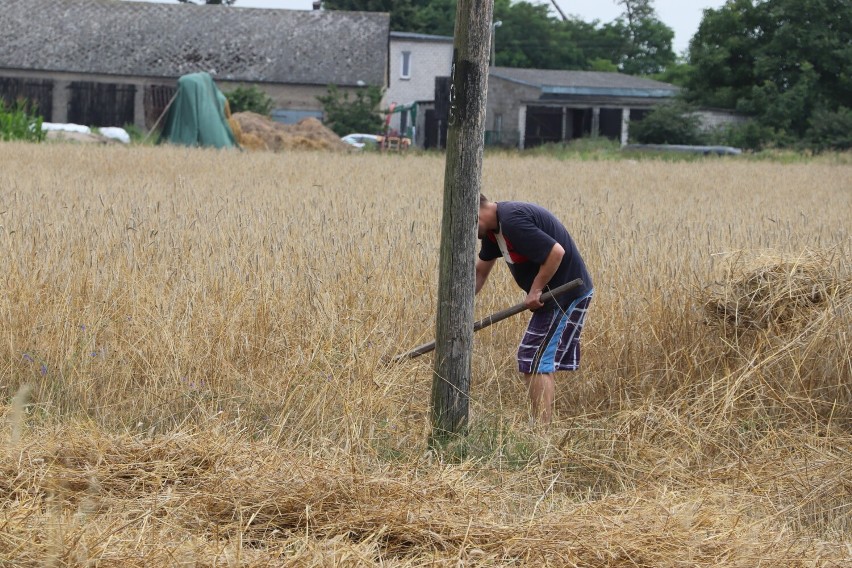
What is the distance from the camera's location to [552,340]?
5.20 meters

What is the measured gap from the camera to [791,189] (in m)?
16.4

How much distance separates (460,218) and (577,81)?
145ft

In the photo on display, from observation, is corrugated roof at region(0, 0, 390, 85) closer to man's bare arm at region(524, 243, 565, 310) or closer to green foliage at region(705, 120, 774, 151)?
green foliage at region(705, 120, 774, 151)

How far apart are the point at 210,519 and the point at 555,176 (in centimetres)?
1527

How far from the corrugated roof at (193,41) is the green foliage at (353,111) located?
123 cm

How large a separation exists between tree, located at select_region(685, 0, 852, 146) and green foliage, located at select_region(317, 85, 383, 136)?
1343 centimetres

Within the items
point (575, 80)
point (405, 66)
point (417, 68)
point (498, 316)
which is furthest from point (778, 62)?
point (498, 316)

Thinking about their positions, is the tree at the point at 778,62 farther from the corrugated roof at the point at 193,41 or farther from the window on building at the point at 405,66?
the corrugated roof at the point at 193,41

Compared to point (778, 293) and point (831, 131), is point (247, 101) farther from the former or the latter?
point (778, 293)

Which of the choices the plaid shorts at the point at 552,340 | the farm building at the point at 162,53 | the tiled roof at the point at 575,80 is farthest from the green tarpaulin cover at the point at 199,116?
the tiled roof at the point at 575,80

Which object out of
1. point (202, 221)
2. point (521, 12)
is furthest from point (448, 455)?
point (521, 12)

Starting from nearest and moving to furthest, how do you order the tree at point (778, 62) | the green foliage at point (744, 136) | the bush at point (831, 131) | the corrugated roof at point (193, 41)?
the bush at point (831, 131)
the green foliage at point (744, 136)
the tree at point (778, 62)
the corrugated roof at point (193, 41)

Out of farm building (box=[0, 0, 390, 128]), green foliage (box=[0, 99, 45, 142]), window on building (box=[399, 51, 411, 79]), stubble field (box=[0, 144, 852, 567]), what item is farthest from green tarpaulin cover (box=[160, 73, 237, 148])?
window on building (box=[399, 51, 411, 79])

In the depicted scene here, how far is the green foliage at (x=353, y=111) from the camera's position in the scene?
1527 inches
